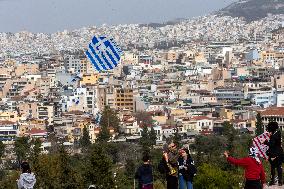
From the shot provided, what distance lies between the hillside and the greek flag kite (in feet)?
469

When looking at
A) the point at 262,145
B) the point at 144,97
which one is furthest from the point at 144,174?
the point at 144,97

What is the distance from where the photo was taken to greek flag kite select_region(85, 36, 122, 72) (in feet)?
40.3

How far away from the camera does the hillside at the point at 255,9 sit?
158m

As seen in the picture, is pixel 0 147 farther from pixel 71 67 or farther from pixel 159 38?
pixel 159 38

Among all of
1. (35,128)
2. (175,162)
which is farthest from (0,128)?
(175,162)

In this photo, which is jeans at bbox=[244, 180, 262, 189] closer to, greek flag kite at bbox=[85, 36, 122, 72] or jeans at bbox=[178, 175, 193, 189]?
jeans at bbox=[178, 175, 193, 189]

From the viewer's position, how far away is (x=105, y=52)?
1241 cm

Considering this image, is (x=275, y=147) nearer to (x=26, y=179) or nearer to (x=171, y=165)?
(x=171, y=165)

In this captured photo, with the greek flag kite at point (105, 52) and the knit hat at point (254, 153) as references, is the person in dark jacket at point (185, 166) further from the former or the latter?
the greek flag kite at point (105, 52)

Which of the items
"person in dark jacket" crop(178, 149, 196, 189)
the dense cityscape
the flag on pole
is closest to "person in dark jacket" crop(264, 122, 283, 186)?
the flag on pole

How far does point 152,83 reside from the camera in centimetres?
6078

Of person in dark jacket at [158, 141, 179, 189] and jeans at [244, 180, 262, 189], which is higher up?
person in dark jacket at [158, 141, 179, 189]

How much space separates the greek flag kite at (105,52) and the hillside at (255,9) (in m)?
143

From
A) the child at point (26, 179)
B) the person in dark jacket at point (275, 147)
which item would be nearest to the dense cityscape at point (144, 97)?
the person in dark jacket at point (275, 147)
